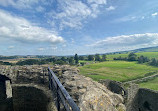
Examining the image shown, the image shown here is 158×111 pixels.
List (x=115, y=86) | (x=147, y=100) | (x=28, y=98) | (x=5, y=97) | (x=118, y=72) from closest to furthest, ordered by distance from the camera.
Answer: (x=28, y=98) → (x=5, y=97) → (x=147, y=100) → (x=115, y=86) → (x=118, y=72)

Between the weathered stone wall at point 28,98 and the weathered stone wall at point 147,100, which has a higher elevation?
the weathered stone wall at point 28,98

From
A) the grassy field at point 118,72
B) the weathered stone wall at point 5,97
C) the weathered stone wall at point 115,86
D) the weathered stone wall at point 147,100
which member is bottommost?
the grassy field at point 118,72

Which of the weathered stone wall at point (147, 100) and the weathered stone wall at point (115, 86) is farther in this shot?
the weathered stone wall at point (147, 100)

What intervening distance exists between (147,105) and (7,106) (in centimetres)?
1426

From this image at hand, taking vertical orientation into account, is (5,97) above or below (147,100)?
above

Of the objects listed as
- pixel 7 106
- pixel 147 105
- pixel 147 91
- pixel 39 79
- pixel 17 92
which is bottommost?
pixel 147 105

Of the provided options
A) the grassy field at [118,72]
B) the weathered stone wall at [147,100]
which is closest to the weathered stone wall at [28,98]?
the weathered stone wall at [147,100]

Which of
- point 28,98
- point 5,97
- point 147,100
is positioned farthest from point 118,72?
point 5,97

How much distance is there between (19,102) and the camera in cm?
604

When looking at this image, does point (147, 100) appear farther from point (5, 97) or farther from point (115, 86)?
point (5, 97)

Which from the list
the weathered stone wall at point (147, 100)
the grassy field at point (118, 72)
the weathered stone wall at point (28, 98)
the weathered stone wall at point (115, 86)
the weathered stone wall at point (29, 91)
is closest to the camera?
the weathered stone wall at point (29, 91)

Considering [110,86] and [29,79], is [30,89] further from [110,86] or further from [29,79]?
[110,86]

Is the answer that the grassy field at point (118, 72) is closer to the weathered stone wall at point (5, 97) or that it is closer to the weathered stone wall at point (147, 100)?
the weathered stone wall at point (147, 100)

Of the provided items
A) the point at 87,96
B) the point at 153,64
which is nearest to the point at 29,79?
the point at 87,96
